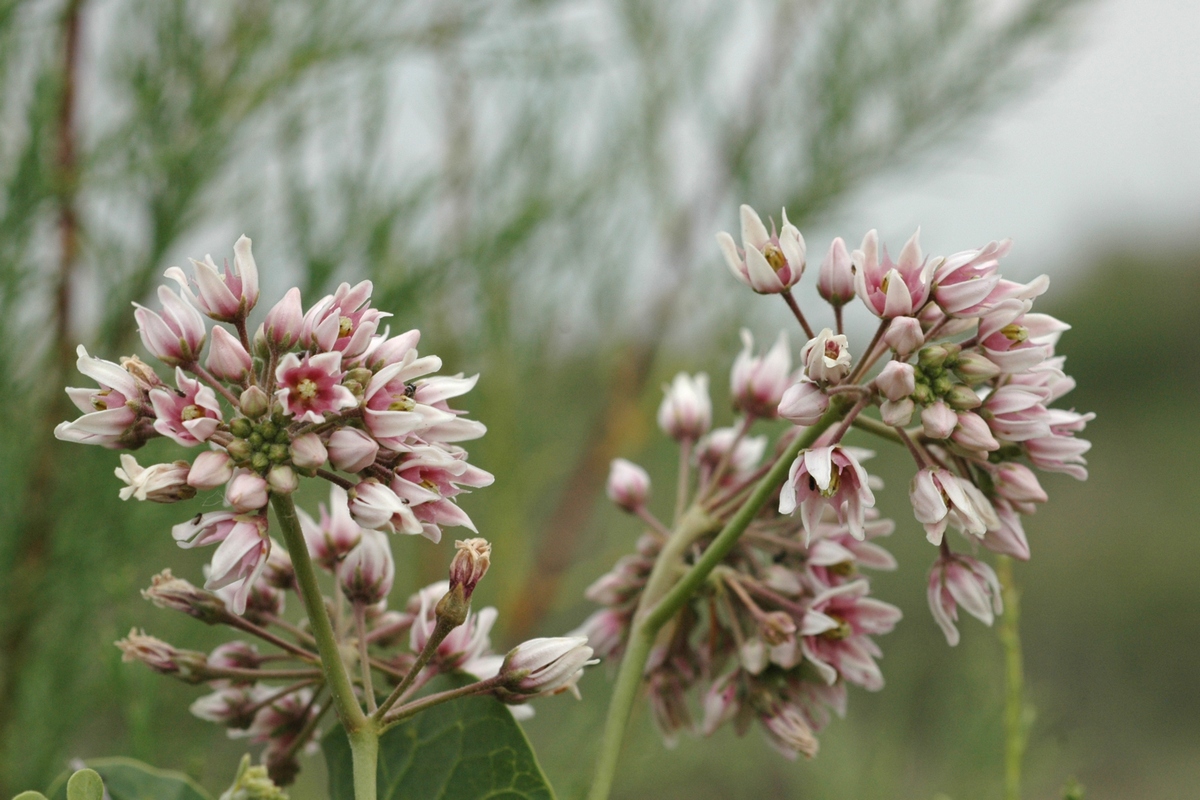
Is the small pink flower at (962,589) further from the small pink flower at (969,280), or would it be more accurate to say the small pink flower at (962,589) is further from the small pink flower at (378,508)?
the small pink flower at (378,508)

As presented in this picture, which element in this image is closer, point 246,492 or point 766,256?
point 246,492

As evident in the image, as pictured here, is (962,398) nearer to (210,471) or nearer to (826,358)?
(826,358)

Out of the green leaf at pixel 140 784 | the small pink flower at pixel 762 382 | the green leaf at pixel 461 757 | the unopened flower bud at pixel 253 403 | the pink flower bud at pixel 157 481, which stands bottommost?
the green leaf at pixel 140 784

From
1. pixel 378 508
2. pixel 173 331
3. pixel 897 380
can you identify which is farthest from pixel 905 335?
pixel 173 331

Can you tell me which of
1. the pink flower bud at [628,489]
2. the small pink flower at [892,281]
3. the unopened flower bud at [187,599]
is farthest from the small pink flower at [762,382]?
the unopened flower bud at [187,599]

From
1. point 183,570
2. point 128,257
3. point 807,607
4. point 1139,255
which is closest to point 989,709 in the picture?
point 807,607

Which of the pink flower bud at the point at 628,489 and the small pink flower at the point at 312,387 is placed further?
the pink flower bud at the point at 628,489
